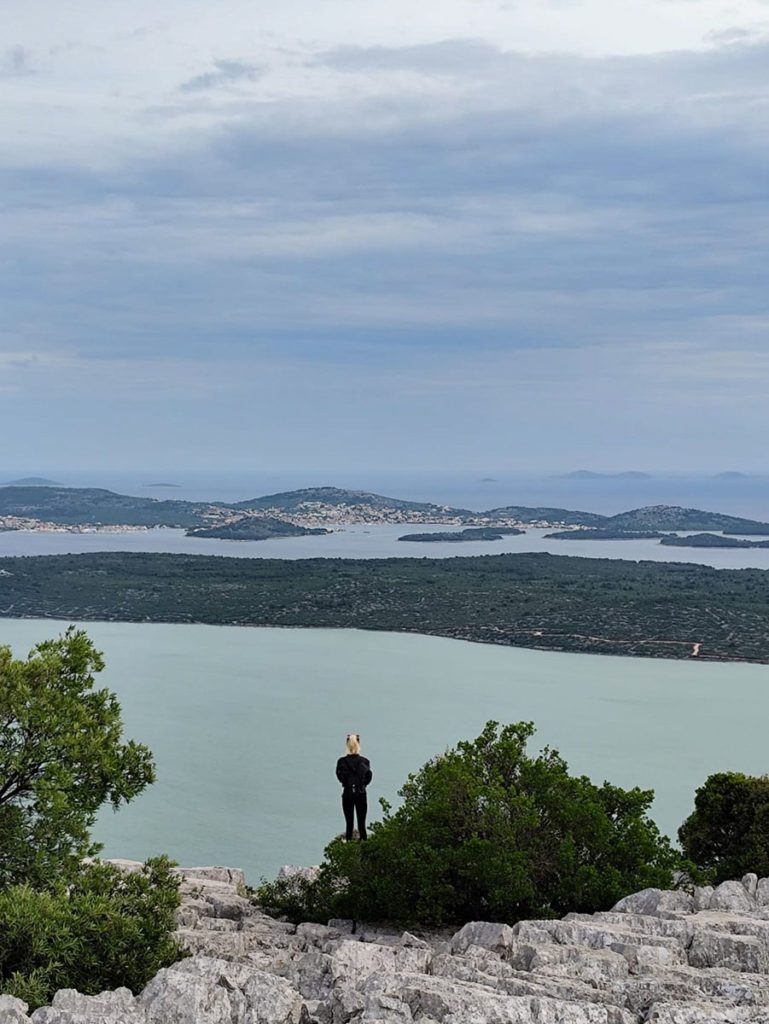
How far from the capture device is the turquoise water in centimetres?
2186

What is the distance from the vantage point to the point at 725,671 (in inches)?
1630

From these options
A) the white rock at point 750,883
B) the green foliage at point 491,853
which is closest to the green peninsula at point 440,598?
the white rock at point 750,883

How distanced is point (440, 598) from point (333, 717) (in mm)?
24520

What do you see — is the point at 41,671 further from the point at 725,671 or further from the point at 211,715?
the point at 725,671

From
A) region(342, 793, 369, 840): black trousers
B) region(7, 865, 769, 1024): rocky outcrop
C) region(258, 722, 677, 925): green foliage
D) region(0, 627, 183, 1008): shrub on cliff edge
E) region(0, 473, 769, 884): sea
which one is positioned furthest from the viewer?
region(0, 473, 769, 884): sea

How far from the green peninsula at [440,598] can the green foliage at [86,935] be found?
37665 mm

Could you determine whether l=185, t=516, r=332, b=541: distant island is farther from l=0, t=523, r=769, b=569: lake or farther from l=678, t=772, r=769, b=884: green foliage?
l=678, t=772, r=769, b=884: green foliage

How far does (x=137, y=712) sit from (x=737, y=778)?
22.6m

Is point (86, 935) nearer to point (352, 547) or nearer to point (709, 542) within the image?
point (352, 547)

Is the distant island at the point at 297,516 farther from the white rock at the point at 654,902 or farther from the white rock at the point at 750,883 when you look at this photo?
the white rock at the point at 654,902

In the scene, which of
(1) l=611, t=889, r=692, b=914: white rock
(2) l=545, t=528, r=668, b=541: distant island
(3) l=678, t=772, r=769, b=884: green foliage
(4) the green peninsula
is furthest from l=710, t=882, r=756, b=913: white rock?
(2) l=545, t=528, r=668, b=541: distant island

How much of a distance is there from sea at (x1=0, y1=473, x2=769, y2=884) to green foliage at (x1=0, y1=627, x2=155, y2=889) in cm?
876

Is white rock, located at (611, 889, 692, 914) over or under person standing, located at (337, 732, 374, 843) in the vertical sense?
under

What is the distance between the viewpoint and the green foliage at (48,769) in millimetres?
9602
